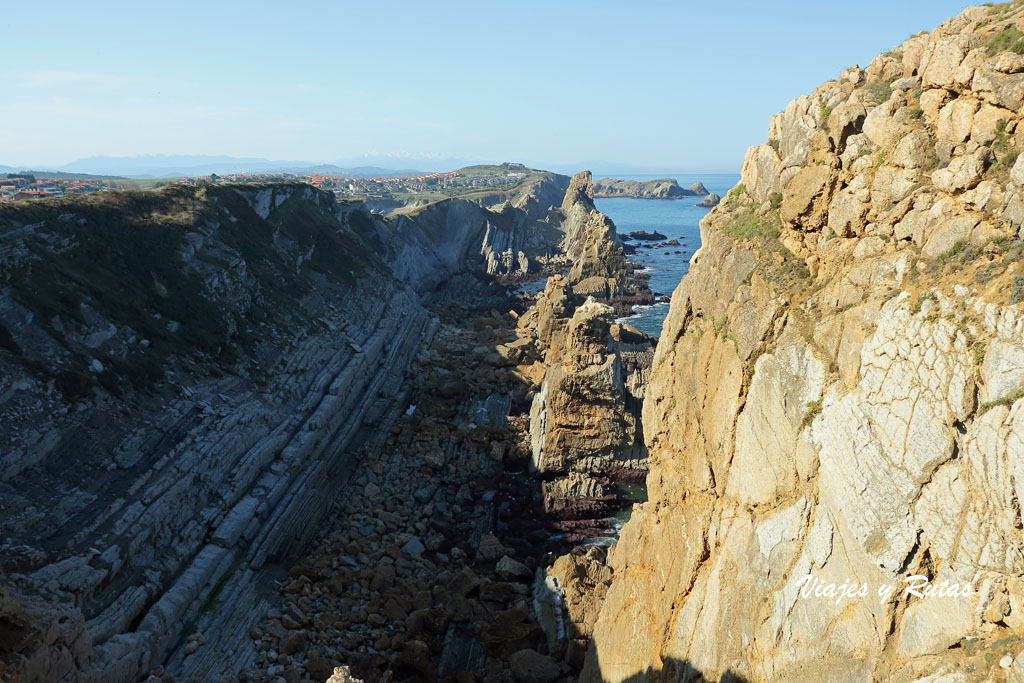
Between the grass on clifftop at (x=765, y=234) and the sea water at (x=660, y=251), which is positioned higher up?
the grass on clifftop at (x=765, y=234)

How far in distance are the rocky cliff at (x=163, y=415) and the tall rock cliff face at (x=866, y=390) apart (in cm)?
1416

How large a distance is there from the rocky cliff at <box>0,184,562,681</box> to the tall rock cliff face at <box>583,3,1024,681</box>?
14.2 meters

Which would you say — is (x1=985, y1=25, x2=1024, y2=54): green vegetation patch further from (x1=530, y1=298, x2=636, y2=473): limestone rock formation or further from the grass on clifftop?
(x1=530, y1=298, x2=636, y2=473): limestone rock formation

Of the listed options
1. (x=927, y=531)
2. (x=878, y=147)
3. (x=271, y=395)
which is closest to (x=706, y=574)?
(x=927, y=531)

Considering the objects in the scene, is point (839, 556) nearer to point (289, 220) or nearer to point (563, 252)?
point (289, 220)

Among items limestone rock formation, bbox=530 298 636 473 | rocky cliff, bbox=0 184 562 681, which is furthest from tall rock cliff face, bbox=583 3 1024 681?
limestone rock formation, bbox=530 298 636 473

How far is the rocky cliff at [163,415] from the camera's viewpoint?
1811 centimetres

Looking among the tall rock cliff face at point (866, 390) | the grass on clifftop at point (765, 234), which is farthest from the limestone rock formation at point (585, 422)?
the grass on clifftop at point (765, 234)

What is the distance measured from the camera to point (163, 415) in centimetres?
2619

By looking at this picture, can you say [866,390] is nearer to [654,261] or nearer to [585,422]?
[585,422]

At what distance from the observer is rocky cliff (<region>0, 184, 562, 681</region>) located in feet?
59.4

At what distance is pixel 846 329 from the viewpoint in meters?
8.91

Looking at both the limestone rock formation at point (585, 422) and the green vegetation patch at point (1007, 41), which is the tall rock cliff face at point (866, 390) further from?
the limestone rock formation at point (585, 422)

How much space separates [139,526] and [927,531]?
69.2ft
